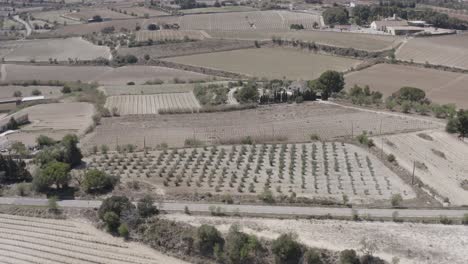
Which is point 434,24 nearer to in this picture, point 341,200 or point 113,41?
point 113,41

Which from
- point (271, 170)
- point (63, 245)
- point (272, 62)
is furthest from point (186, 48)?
point (63, 245)

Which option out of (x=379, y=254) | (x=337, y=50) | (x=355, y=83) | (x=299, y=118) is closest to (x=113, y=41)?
(x=337, y=50)

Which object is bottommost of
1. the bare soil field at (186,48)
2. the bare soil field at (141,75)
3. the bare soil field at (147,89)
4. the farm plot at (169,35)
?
the bare soil field at (147,89)

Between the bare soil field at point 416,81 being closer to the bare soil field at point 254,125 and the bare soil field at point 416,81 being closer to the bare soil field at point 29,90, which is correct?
the bare soil field at point 254,125

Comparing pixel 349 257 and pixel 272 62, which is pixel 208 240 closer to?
pixel 349 257

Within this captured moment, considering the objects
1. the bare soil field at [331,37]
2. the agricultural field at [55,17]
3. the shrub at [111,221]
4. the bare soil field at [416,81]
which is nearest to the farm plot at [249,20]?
the bare soil field at [331,37]
